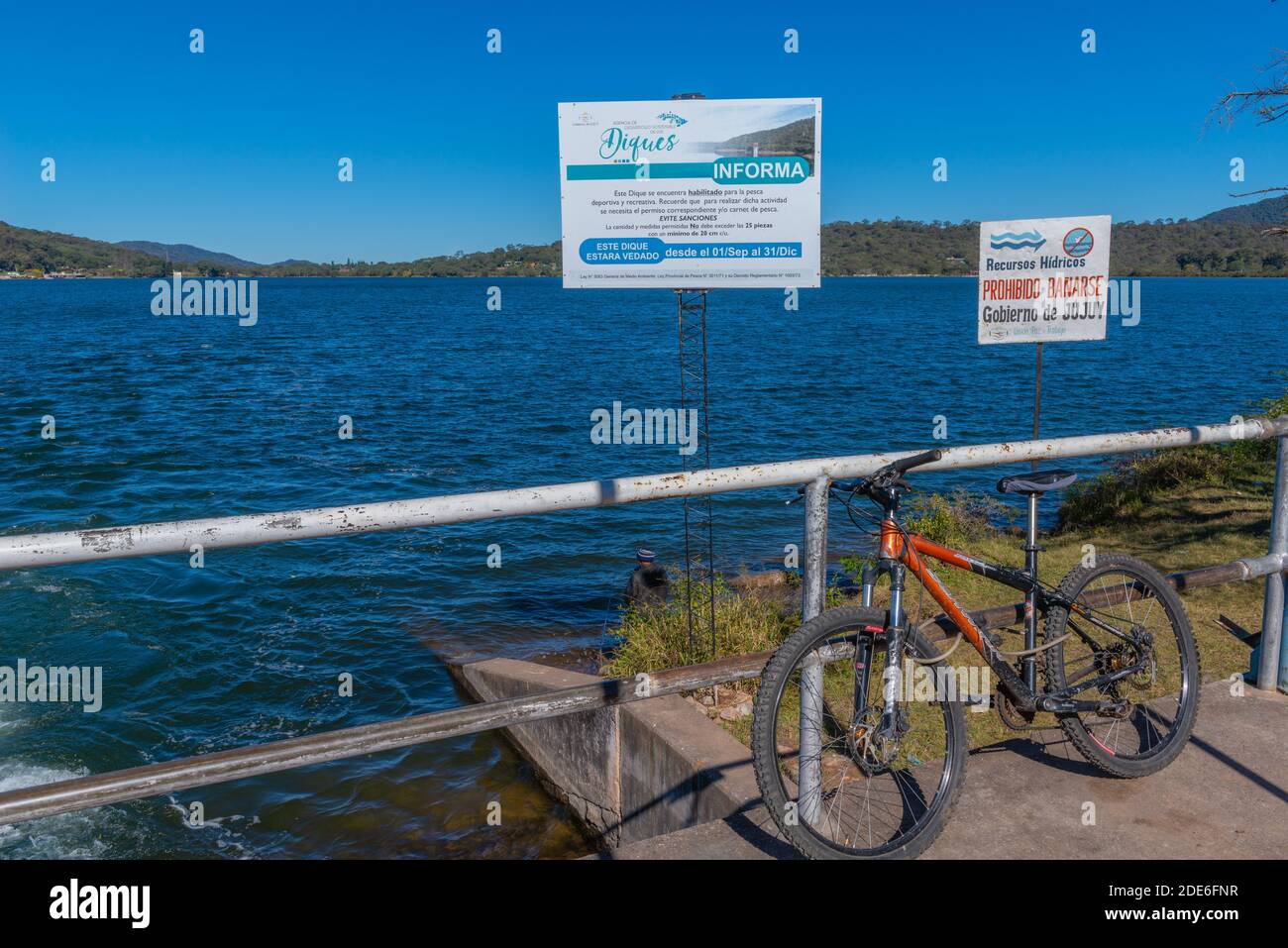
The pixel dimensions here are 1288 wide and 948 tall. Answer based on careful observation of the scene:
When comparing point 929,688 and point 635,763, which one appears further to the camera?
point 635,763

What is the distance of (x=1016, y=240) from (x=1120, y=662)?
673 centimetres

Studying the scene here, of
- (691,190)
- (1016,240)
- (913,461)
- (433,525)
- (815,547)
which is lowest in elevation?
(815,547)

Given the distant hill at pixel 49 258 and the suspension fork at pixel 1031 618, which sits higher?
the distant hill at pixel 49 258

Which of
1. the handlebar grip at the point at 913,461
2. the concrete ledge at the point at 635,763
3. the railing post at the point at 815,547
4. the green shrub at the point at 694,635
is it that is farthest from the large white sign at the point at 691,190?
the railing post at the point at 815,547

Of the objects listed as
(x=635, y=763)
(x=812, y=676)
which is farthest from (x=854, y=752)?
(x=635, y=763)

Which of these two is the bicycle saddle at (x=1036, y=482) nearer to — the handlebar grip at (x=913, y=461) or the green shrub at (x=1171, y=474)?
the handlebar grip at (x=913, y=461)

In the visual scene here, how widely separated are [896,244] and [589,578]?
194 metres

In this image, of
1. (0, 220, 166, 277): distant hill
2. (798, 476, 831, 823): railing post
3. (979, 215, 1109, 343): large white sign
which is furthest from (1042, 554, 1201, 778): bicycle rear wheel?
(0, 220, 166, 277): distant hill

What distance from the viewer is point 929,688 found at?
3.41 m

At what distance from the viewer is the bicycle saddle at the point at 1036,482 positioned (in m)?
3.81

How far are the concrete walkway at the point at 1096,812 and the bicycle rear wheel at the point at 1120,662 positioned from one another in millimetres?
117

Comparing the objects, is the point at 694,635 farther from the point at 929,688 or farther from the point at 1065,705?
the point at 929,688
